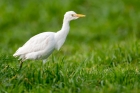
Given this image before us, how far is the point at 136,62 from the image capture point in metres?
8.69

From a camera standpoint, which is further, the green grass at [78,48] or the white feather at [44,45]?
the white feather at [44,45]

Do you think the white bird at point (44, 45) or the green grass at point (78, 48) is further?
the white bird at point (44, 45)

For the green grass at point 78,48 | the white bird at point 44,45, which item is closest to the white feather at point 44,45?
the white bird at point 44,45

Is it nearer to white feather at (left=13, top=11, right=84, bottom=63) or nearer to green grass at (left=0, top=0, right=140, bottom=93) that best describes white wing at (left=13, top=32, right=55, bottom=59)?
white feather at (left=13, top=11, right=84, bottom=63)

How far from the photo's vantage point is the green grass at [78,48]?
6883 mm

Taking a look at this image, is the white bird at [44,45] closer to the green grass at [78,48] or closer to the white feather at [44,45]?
the white feather at [44,45]

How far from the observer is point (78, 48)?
470 inches

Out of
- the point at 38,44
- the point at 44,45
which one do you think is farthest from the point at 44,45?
the point at 38,44

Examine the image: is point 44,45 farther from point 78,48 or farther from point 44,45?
point 78,48

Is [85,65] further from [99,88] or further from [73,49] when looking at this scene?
[73,49]

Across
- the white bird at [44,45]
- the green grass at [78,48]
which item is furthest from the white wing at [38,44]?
the green grass at [78,48]

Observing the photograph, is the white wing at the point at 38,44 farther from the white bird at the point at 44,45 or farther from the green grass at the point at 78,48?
the green grass at the point at 78,48

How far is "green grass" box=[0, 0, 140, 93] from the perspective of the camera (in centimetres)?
688

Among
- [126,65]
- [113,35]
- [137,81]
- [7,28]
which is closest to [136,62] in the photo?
[126,65]
